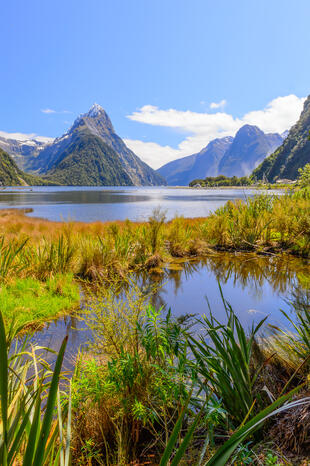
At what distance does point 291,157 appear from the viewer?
117 m

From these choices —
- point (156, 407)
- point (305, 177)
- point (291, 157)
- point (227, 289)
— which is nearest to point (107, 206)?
point (305, 177)

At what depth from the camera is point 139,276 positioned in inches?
256

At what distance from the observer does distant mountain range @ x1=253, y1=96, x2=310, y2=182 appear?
11100 cm

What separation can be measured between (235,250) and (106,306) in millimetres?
7689

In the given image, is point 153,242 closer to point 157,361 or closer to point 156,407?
point 157,361

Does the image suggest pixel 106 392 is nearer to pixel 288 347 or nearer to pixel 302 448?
pixel 302 448

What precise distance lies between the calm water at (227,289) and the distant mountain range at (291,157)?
10841cm

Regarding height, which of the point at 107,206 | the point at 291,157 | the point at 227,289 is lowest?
the point at 227,289

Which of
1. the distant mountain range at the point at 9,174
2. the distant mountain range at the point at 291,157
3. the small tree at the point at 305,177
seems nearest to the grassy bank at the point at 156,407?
the small tree at the point at 305,177

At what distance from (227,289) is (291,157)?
131m

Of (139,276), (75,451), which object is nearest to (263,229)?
(139,276)

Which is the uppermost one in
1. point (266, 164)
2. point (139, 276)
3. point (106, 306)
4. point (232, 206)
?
point (266, 164)

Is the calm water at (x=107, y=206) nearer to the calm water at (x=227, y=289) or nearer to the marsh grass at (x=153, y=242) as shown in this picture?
the marsh grass at (x=153, y=242)

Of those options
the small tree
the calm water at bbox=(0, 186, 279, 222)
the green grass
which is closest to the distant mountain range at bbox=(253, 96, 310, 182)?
the calm water at bbox=(0, 186, 279, 222)
